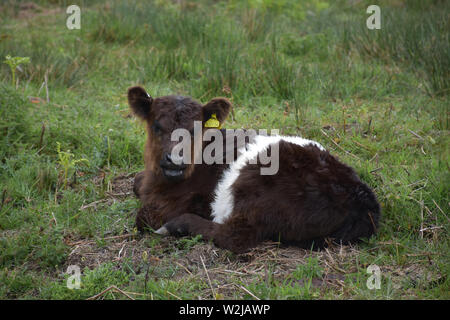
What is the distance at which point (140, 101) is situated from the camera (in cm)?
434

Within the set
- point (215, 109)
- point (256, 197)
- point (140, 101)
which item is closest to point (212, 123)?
point (215, 109)

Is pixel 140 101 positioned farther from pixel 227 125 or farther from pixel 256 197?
pixel 227 125

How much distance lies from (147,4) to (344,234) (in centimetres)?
801

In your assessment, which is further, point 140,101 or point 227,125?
point 227,125

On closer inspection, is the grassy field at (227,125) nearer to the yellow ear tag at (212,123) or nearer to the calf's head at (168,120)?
the calf's head at (168,120)

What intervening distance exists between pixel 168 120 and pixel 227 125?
203 centimetres

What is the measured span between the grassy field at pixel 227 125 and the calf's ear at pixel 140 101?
95 centimetres

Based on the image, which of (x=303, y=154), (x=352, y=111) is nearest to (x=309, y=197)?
(x=303, y=154)

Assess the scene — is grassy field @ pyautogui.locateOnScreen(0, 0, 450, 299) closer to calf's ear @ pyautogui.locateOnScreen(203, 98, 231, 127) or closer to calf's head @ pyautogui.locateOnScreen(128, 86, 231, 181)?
calf's head @ pyautogui.locateOnScreen(128, 86, 231, 181)

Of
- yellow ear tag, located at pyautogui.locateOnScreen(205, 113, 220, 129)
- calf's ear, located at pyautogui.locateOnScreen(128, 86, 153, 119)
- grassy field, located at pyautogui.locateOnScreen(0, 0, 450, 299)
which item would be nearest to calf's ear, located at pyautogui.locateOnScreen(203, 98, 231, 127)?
yellow ear tag, located at pyautogui.locateOnScreen(205, 113, 220, 129)

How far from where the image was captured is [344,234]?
3863 mm

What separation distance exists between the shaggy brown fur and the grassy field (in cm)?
16

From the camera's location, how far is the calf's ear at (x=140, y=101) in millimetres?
4281
